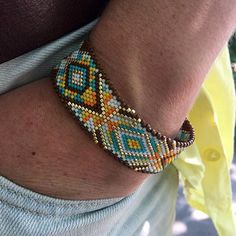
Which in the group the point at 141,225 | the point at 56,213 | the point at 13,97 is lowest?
the point at 141,225

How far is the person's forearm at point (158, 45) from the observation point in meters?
0.52

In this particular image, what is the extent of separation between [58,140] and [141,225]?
0.39 m

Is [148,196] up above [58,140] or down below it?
below

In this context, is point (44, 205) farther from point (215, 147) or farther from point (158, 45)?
point (215, 147)

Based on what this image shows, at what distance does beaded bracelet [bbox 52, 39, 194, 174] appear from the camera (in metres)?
0.52

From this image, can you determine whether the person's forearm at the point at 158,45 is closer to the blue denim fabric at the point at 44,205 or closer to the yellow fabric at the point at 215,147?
the blue denim fabric at the point at 44,205

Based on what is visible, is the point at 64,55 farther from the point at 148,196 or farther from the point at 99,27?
the point at 148,196

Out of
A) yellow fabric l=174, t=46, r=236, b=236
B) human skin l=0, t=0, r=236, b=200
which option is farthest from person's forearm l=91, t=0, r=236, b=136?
yellow fabric l=174, t=46, r=236, b=236

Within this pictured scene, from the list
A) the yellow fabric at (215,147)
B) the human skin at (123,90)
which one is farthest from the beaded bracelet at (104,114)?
the yellow fabric at (215,147)

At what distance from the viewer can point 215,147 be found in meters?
0.82

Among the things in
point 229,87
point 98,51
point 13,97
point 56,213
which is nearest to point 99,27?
point 98,51

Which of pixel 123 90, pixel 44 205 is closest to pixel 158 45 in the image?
pixel 123 90

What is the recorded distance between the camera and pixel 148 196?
2.85 feet

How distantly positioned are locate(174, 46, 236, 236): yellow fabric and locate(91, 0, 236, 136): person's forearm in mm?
220
